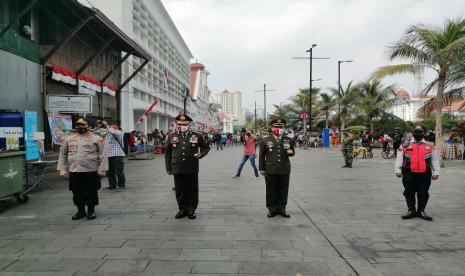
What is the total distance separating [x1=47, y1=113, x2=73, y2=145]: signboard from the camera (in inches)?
615

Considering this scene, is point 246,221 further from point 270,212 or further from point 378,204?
point 378,204

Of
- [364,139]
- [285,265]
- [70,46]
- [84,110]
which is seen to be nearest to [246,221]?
[285,265]

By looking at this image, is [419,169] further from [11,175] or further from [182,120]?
[11,175]

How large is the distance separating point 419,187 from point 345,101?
34750mm

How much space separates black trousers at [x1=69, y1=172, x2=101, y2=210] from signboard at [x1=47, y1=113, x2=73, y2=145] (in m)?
9.33

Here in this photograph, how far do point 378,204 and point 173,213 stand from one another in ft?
12.8

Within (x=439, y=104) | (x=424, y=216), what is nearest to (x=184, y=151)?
(x=424, y=216)

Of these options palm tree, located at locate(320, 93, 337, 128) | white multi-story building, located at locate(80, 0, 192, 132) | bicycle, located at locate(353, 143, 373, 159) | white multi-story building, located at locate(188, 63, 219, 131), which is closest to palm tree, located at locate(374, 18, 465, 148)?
bicycle, located at locate(353, 143, 373, 159)

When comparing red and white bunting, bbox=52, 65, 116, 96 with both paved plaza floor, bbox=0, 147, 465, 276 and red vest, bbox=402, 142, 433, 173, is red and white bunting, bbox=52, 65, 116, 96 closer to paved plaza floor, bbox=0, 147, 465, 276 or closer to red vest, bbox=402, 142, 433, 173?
paved plaza floor, bbox=0, 147, 465, 276

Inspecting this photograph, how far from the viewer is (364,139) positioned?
72.5ft

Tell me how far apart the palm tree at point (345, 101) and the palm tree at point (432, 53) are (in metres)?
24.1

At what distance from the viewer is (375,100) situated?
37188 mm

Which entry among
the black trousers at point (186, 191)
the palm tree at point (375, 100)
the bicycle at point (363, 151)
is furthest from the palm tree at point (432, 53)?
the palm tree at point (375, 100)

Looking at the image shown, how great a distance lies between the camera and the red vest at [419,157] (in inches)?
252
